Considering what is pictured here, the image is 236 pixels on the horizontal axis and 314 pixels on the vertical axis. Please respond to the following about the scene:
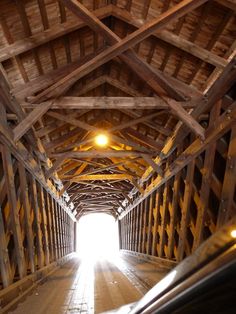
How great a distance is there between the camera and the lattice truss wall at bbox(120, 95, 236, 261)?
204 inches

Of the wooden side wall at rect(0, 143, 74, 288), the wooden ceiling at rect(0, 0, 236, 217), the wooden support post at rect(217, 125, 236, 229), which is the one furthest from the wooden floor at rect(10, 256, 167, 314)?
the wooden ceiling at rect(0, 0, 236, 217)

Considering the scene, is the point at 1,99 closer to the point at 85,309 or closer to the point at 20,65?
the point at 20,65

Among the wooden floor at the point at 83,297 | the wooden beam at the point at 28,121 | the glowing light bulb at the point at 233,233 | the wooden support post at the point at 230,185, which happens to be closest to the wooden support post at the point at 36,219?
the wooden floor at the point at 83,297

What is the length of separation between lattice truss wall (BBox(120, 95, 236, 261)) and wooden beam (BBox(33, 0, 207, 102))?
1075 millimetres

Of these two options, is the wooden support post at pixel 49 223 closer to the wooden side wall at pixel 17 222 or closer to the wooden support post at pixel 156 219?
the wooden side wall at pixel 17 222

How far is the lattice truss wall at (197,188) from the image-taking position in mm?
5188

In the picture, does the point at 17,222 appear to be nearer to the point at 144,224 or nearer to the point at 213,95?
the point at 213,95

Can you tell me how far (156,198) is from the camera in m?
10.2

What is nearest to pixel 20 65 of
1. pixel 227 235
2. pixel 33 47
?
pixel 33 47

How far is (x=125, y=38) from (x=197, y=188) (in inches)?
150

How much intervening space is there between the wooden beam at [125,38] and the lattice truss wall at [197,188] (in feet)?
3.53

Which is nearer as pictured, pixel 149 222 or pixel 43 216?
pixel 43 216

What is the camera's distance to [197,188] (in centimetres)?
699

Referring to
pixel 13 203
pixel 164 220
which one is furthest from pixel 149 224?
pixel 13 203
